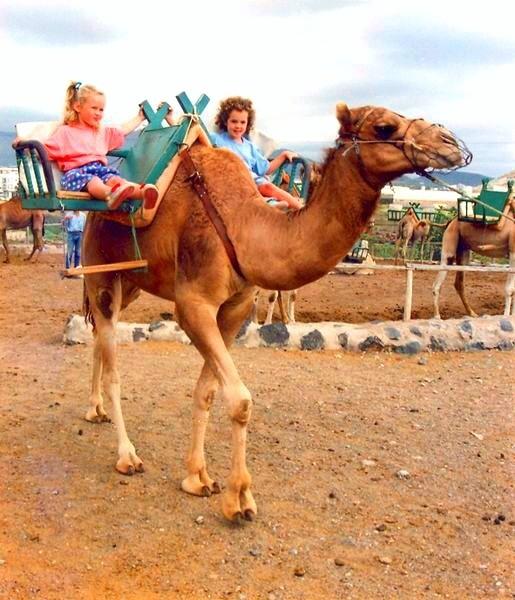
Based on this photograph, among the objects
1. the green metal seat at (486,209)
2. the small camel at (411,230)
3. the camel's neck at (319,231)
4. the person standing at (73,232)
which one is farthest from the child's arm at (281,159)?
the small camel at (411,230)

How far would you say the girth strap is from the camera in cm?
423

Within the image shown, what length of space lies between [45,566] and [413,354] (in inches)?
226

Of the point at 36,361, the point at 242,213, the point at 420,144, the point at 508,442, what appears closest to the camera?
the point at 420,144

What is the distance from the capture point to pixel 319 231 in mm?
3889

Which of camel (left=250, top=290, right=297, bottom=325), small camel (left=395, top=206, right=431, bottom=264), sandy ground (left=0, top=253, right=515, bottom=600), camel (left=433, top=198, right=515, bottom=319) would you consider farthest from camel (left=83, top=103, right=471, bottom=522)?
small camel (left=395, top=206, right=431, bottom=264)

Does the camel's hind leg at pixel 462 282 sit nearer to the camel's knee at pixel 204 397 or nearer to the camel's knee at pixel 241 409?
the camel's knee at pixel 204 397

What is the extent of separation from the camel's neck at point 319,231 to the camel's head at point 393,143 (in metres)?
0.10

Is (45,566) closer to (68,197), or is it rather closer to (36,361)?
(68,197)

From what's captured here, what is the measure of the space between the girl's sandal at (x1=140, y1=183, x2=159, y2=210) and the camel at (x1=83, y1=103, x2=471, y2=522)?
19 cm

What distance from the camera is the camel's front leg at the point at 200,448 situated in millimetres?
4605

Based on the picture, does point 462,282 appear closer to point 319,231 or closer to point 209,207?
point 209,207

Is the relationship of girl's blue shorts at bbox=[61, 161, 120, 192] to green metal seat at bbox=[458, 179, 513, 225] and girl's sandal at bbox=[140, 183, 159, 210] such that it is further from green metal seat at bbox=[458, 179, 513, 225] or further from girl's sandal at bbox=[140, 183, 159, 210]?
green metal seat at bbox=[458, 179, 513, 225]

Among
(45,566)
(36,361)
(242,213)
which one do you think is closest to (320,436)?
(242,213)

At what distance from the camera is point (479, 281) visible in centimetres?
Result: 1662
